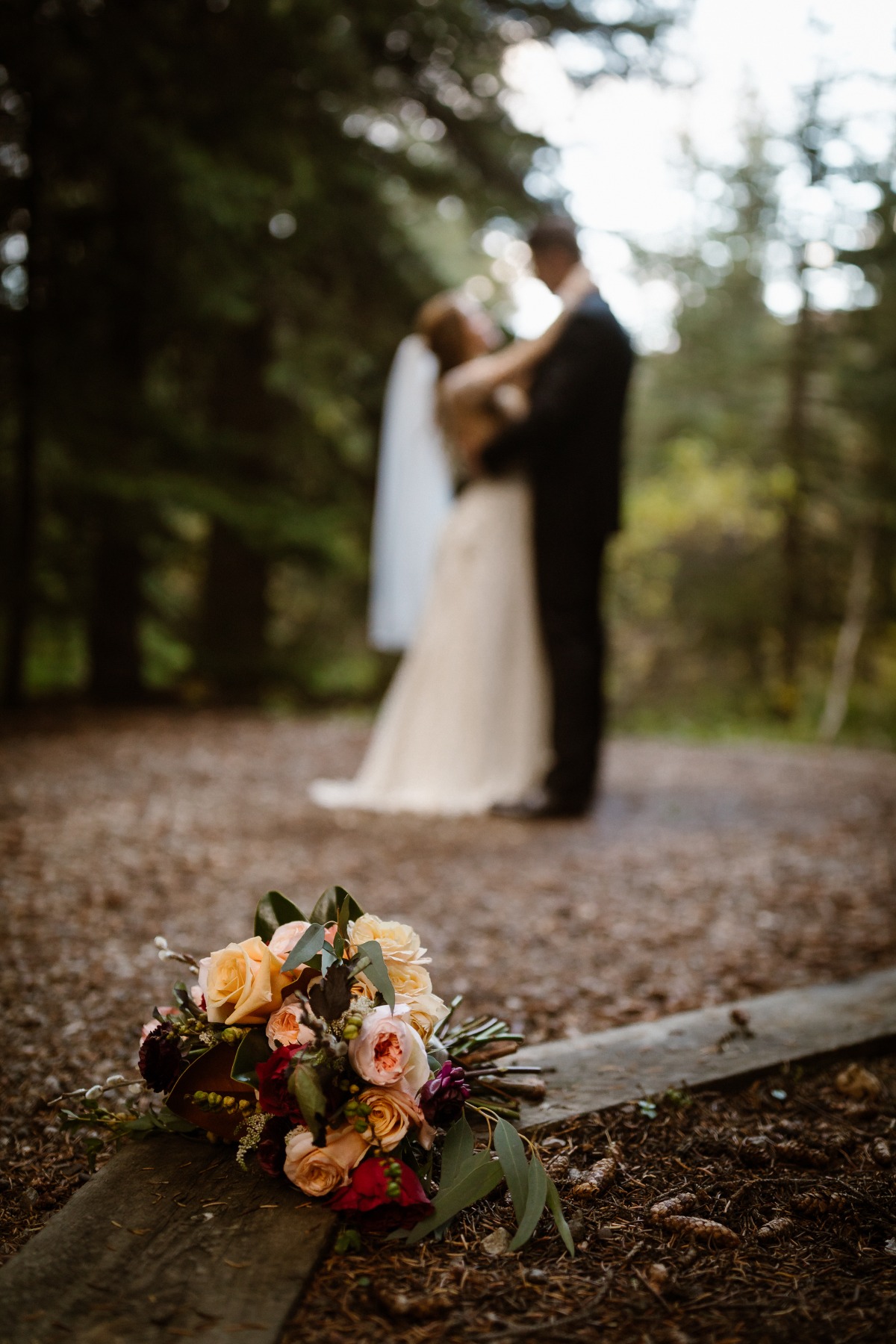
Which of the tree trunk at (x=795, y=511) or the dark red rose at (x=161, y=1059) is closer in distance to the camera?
the dark red rose at (x=161, y=1059)

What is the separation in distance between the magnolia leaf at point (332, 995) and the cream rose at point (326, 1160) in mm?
158

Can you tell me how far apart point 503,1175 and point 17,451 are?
6.41m

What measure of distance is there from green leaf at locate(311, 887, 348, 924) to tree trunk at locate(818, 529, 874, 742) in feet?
26.7

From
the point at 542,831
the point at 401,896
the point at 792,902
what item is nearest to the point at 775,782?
the point at 542,831

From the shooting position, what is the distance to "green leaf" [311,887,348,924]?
1589mm

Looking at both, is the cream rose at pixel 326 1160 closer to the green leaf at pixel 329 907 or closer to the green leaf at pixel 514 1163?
the green leaf at pixel 514 1163

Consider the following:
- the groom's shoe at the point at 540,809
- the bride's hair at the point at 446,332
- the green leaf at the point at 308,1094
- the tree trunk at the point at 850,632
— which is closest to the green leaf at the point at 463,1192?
the green leaf at the point at 308,1094

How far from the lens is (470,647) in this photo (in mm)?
5352

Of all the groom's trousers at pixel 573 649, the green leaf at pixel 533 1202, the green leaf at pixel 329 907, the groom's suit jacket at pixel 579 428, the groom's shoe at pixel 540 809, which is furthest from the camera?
the groom's trousers at pixel 573 649

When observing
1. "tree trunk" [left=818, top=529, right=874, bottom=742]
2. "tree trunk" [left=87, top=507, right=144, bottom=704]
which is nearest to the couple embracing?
"tree trunk" [left=87, top=507, right=144, bottom=704]

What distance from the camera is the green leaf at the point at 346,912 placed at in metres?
1.55

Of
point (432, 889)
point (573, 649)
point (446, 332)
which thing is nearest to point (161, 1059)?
point (432, 889)

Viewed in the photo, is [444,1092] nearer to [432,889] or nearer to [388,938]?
[388,938]

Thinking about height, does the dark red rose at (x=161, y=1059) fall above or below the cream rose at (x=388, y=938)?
below
